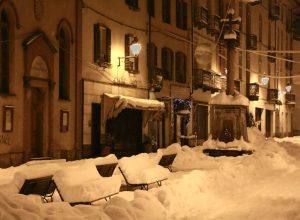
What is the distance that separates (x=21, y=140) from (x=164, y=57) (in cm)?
1379

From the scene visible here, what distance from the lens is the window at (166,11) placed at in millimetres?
A: 28913

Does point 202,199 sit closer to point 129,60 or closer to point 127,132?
point 129,60

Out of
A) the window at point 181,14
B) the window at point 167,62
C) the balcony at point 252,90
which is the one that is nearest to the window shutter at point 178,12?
the window at point 181,14

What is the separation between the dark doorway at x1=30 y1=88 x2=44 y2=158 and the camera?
59.0 ft

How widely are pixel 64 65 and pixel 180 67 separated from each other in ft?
40.5

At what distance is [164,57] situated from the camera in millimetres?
29000

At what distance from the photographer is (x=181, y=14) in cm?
3105

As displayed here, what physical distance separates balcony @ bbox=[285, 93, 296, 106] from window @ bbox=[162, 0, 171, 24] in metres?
28.3

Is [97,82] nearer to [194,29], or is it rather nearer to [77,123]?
[77,123]

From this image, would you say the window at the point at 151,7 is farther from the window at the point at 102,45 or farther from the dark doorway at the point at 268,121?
the dark doorway at the point at 268,121

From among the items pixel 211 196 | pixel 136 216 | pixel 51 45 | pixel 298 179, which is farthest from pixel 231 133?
pixel 136 216

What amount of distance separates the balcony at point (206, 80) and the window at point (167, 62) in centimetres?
271

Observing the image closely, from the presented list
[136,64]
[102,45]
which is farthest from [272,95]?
[102,45]

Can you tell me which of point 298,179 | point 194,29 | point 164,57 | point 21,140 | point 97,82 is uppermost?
point 194,29
